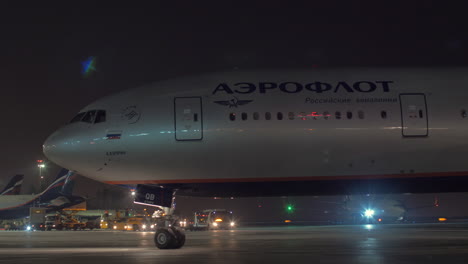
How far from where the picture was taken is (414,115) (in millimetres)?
15797

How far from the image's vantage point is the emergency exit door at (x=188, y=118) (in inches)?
628

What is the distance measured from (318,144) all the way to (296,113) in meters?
1.15

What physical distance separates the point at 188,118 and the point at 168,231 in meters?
3.73

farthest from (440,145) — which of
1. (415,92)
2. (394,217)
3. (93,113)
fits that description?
(394,217)

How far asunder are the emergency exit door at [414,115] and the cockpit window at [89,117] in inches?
382

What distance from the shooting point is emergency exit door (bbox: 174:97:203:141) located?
1595 centimetres

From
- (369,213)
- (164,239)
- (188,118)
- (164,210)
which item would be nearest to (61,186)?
(369,213)

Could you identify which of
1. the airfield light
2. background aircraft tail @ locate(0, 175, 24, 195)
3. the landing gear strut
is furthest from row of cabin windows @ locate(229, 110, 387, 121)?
background aircraft tail @ locate(0, 175, 24, 195)

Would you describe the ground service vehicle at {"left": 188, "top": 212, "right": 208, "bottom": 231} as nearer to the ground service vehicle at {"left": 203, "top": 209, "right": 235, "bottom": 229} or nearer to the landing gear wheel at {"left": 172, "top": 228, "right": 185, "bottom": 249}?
the ground service vehicle at {"left": 203, "top": 209, "right": 235, "bottom": 229}

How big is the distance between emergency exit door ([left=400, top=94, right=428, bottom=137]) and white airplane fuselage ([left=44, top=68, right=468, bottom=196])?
0.03m

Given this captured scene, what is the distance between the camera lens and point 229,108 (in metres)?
16.1

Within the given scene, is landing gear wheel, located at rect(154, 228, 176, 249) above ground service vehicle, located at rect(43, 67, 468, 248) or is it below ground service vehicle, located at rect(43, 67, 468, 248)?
below

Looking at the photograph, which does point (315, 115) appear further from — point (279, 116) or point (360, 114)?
point (360, 114)

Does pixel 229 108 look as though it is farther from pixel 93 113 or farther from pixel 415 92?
pixel 415 92
